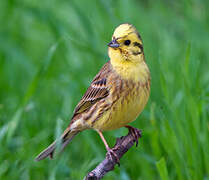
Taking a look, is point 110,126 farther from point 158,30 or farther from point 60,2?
point 60,2

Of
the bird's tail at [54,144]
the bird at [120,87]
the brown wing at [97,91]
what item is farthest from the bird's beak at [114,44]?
the bird's tail at [54,144]

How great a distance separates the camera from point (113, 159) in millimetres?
3420

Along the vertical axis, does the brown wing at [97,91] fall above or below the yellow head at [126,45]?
A: below

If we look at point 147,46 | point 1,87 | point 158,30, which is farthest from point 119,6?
point 1,87

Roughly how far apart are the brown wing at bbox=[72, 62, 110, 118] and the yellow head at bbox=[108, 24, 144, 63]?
292 millimetres

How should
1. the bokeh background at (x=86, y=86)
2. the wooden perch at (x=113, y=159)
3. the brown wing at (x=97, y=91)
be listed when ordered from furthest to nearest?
the bokeh background at (x=86, y=86), the brown wing at (x=97, y=91), the wooden perch at (x=113, y=159)

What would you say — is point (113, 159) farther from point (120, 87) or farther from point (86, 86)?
point (86, 86)

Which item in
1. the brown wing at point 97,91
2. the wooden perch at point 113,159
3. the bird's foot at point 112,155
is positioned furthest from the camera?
the brown wing at point 97,91

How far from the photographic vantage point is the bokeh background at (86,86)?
13.4ft

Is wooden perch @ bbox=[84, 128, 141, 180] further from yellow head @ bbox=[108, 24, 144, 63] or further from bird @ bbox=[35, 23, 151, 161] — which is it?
yellow head @ bbox=[108, 24, 144, 63]

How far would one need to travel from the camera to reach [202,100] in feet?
13.6

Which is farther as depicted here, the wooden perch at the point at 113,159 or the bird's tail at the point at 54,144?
the bird's tail at the point at 54,144

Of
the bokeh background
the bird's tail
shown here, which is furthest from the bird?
the bokeh background

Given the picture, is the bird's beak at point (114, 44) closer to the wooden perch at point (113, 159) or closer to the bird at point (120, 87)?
the bird at point (120, 87)
